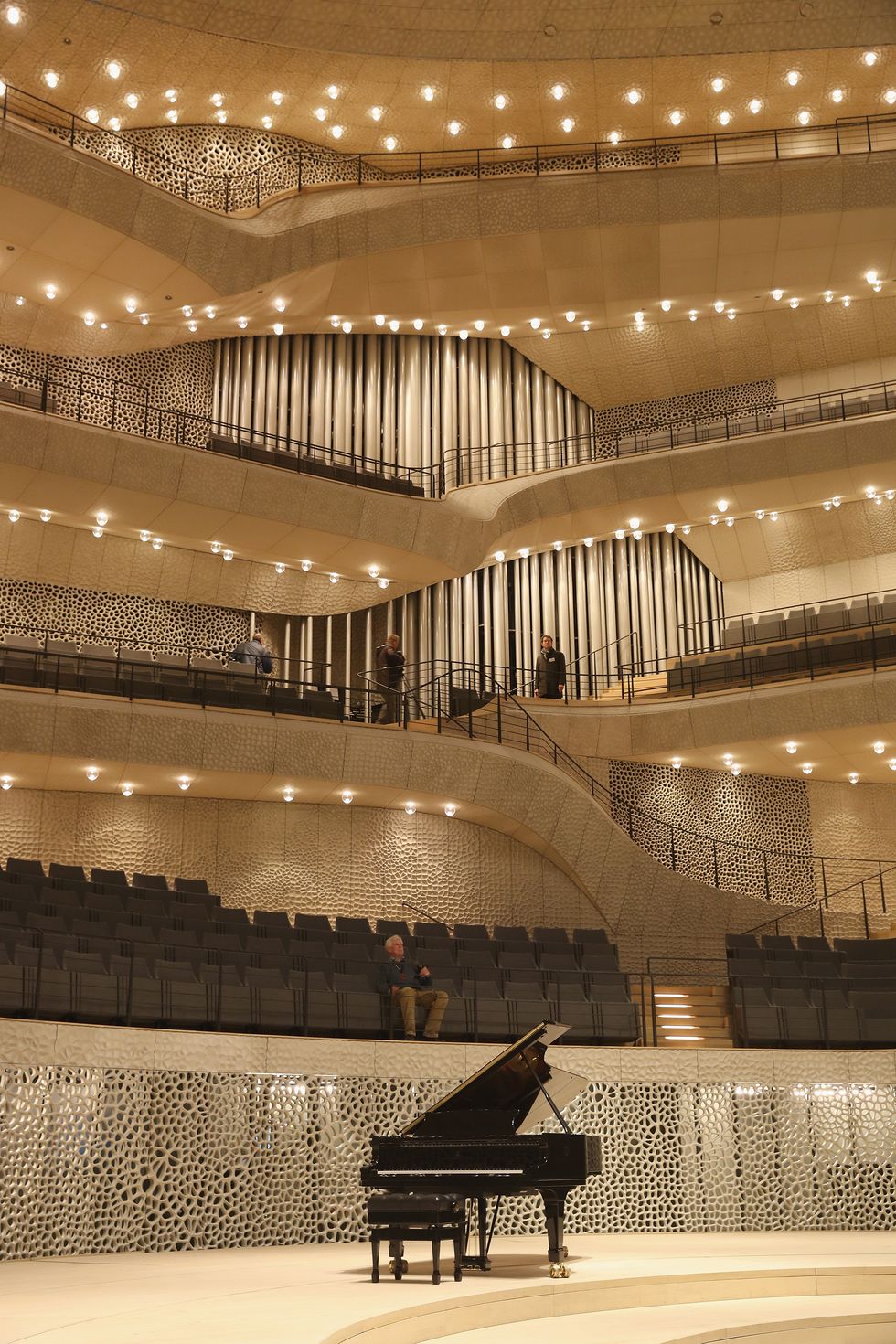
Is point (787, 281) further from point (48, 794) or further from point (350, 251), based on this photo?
point (48, 794)

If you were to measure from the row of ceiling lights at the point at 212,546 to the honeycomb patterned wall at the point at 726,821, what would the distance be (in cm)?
416

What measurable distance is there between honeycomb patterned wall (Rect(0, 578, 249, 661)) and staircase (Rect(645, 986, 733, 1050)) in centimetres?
744

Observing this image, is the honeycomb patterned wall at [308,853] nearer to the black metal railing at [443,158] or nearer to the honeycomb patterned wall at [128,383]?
the honeycomb patterned wall at [128,383]

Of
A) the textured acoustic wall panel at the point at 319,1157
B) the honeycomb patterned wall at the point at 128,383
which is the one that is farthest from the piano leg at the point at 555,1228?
the honeycomb patterned wall at the point at 128,383

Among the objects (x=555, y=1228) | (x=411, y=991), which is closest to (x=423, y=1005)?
(x=411, y=991)

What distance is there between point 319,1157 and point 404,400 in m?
13.1

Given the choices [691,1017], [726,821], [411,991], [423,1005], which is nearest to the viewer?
[411,991]

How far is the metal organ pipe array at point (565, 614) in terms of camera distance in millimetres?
18766

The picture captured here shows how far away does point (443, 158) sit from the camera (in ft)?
63.0

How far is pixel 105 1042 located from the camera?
27.4 ft

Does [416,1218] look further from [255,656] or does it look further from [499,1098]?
[255,656]

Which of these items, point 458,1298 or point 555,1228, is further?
point 555,1228

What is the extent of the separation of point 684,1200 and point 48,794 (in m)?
7.88

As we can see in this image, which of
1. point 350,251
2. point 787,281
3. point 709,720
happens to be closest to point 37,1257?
point 709,720
